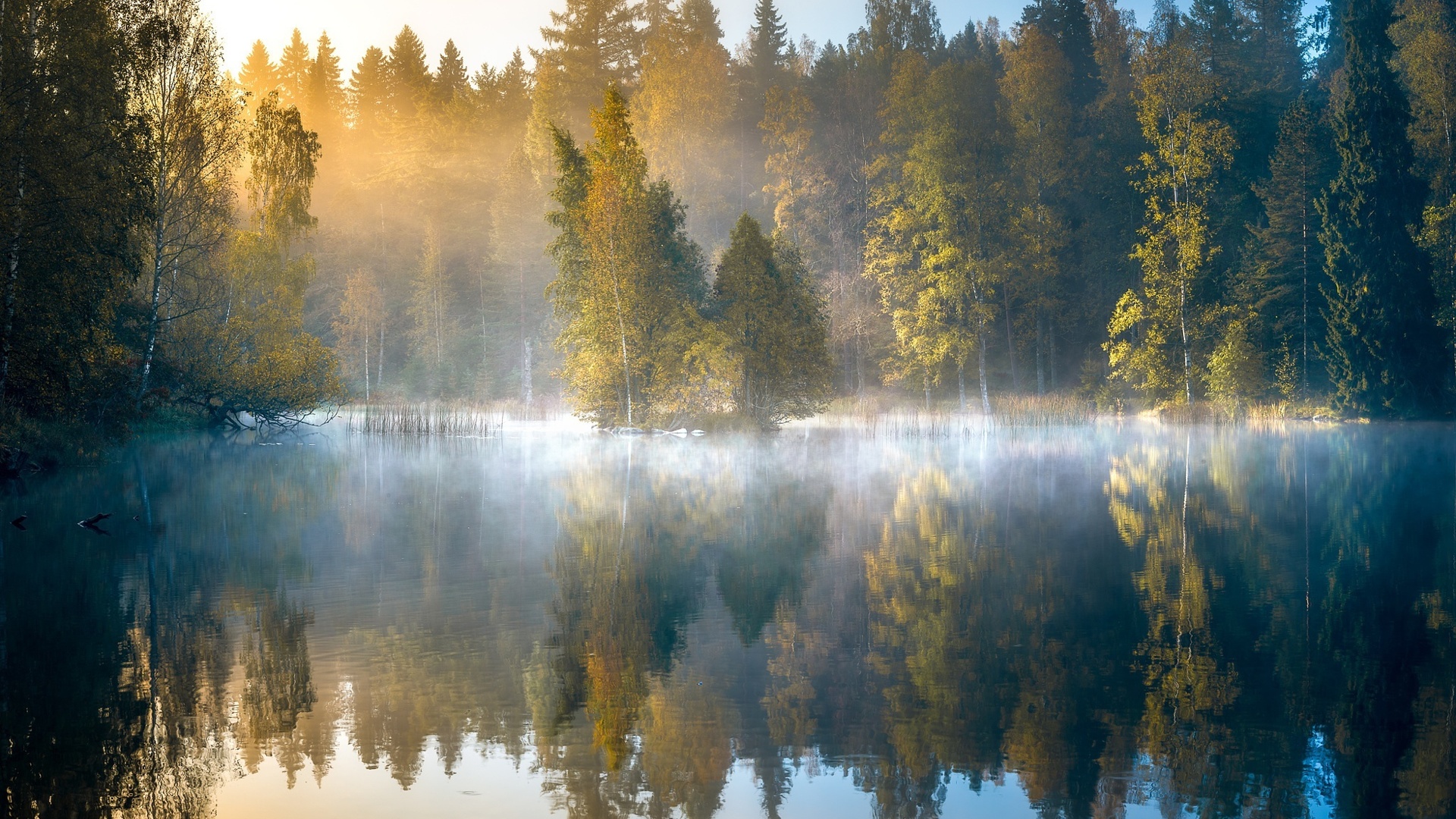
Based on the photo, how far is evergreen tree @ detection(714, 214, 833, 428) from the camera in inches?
1342

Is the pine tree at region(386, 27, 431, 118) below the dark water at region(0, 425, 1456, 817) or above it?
above

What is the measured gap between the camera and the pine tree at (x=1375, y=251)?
35906 millimetres

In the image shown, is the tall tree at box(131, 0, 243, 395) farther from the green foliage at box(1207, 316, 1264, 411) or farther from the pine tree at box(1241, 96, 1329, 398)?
the pine tree at box(1241, 96, 1329, 398)

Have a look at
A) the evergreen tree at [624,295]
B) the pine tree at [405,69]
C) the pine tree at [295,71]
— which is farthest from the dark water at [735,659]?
the pine tree at [295,71]

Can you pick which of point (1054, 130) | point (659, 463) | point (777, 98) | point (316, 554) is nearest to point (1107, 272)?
point (1054, 130)

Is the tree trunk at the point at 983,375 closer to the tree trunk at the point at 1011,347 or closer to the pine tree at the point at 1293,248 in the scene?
the tree trunk at the point at 1011,347

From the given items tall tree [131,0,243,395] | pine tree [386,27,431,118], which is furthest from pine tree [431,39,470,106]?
tall tree [131,0,243,395]

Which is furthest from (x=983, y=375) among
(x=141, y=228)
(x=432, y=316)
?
(x=432, y=316)

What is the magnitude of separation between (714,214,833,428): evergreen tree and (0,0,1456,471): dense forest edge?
124mm

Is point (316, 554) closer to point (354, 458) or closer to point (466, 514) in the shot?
point (466, 514)

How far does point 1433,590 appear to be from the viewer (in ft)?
32.0

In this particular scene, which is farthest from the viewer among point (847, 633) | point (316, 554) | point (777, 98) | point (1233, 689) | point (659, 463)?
point (777, 98)

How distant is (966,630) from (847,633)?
960mm

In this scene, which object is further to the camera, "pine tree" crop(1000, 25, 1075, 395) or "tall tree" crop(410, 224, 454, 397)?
"tall tree" crop(410, 224, 454, 397)
